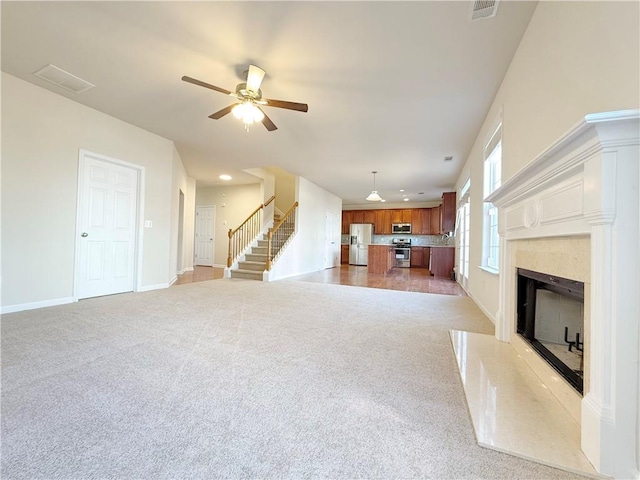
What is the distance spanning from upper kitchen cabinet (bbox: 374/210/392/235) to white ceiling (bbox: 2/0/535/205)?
22.5 ft

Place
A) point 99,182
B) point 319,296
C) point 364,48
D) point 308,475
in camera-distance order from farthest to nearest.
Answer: point 319,296 → point 99,182 → point 364,48 → point 308,475

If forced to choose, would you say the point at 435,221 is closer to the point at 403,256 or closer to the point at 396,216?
the point at 396,216

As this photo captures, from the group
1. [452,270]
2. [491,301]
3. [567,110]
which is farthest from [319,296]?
[452,270]

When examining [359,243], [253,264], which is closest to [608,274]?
[253,264]

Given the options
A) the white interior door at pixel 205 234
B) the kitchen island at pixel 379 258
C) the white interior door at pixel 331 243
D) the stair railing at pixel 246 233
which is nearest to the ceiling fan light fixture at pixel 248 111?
the stair railing at pixel 246 233

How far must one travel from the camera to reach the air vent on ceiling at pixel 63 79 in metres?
2.86

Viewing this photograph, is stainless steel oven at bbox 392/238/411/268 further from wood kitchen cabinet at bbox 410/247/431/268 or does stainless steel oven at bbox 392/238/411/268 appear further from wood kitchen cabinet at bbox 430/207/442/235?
wood kitchen cabinet at bbox 430/207/442/235

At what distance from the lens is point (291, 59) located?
8.38 ft

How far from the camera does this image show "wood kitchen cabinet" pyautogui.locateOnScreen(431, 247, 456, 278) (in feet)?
25.4

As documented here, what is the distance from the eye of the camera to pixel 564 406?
1.50 meters

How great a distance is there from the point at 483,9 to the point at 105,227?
5112 millimetres

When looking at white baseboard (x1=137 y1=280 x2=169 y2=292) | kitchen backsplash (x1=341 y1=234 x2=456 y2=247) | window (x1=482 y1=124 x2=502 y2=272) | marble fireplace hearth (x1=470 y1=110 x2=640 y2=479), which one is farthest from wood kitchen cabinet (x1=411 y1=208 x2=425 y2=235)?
marble fireplace hearth (x1=470 y1=110 x2=640 y2=479)

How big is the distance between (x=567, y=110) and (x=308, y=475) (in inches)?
93.9

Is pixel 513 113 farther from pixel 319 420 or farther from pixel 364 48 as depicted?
pixel 319 420
